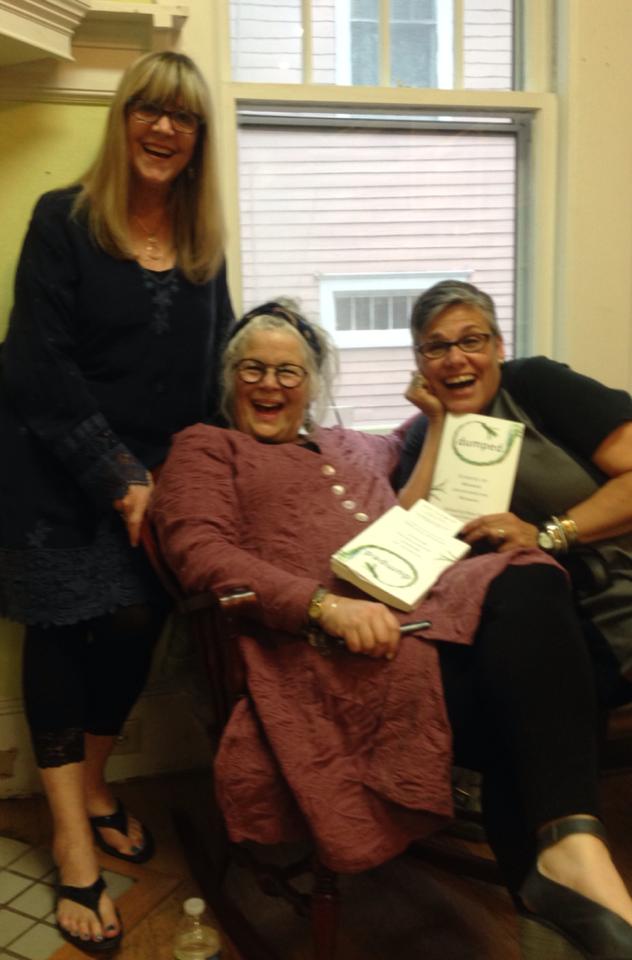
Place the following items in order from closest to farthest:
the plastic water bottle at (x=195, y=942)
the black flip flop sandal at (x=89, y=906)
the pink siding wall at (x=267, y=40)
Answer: the plastic water bottle at (x=195, y=942)
the black flip flop sandal at (x=89, y=906)
the pink siding wall at (x=267, y=40)

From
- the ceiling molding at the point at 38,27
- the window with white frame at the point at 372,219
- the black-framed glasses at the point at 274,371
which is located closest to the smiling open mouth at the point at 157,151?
the ceiling molding at the point at 38,27

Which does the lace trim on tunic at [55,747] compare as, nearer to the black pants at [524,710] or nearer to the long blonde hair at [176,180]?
the black pants at [524,710]

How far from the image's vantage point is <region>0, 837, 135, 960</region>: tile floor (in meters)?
1.62

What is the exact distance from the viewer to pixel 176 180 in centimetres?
184

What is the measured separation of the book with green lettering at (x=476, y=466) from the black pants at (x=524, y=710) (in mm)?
301

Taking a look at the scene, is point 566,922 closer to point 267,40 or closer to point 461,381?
point 461,381

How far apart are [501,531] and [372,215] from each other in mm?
1114

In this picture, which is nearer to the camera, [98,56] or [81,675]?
[81,675]

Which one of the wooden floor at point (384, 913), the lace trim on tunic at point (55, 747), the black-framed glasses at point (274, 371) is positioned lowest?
the wooden floor at point (384, 913)

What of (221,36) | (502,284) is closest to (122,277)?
(221,36)

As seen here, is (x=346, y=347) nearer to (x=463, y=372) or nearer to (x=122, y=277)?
(x=463, y=372)

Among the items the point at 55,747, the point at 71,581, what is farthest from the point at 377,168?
the point at 55,747

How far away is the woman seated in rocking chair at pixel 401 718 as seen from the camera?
49.1 inches

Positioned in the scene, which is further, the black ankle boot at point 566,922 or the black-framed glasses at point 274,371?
the black-framed glasses at point 274,371
